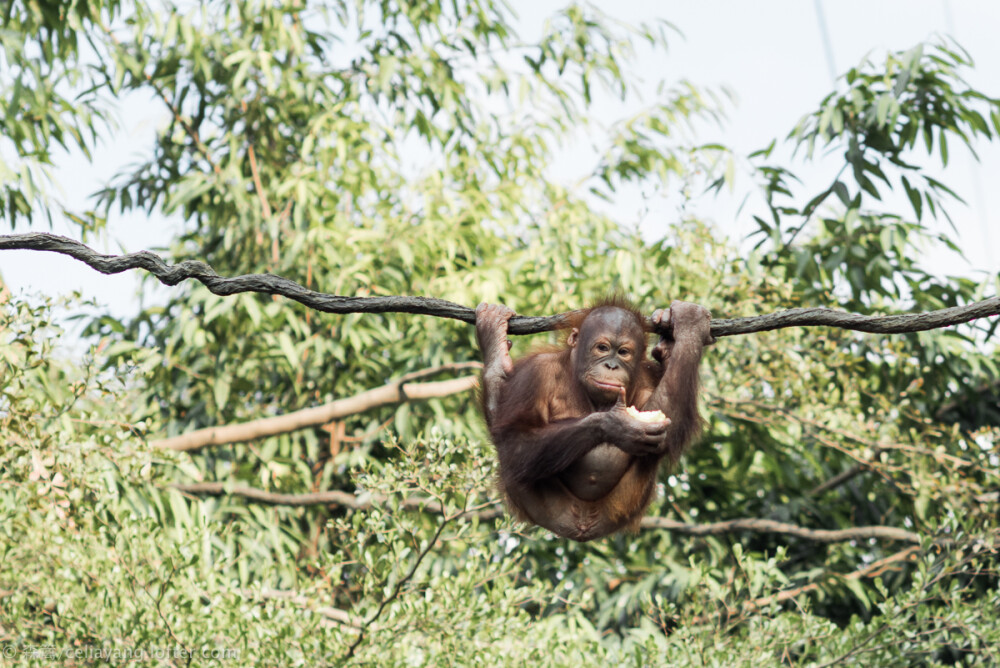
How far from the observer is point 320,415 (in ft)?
18.7

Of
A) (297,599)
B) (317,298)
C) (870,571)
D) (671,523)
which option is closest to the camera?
(317,298)

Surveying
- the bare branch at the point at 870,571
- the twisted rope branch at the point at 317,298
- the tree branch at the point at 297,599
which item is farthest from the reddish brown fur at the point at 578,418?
the bare branch at the point at 870,571

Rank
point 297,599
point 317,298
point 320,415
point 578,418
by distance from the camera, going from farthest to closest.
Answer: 1. point 320,415
2. point 297,599
3. point 578,418
4. point 317,298

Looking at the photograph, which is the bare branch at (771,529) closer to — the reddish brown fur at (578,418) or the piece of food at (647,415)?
the reddish brown fur at (578,418)

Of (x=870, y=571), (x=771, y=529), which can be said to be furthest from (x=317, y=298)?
(x=870, y=571)

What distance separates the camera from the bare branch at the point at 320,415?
5.65 meters

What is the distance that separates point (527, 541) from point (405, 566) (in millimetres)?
1137

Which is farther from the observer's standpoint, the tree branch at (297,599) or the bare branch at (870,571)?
the bare branch at (870,571)

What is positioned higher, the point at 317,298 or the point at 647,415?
the point at 317,298

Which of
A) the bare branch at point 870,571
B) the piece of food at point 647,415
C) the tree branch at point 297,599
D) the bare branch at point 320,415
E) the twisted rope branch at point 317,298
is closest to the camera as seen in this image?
the twisted rope branch at point 317,298

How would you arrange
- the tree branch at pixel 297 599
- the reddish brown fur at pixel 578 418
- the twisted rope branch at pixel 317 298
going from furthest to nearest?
the tree branch at pixel 297 599 → the reddish brown fur at pixel 578 418 → the twisted rope branch at pixel 317 298

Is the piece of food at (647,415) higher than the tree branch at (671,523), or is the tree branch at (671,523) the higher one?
the piece of food at (647,415)

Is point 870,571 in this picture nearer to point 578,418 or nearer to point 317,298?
point 578,418

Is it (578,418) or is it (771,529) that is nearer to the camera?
(578,418)
